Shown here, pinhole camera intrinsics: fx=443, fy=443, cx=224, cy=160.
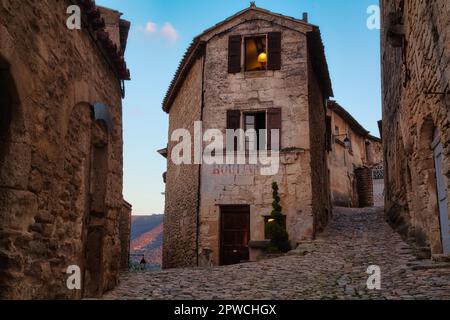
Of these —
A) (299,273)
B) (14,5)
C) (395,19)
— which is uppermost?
(395,19)

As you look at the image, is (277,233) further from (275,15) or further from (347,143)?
(347,143)

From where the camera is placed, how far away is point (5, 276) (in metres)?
3.72

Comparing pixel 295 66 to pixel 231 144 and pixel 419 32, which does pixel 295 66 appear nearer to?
pixel 231 144

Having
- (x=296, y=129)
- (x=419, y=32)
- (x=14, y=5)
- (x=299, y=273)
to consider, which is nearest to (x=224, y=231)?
(x=296, y=129)

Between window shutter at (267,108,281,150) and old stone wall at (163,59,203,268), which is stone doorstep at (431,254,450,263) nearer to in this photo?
window shutter at (267,108,281,150)

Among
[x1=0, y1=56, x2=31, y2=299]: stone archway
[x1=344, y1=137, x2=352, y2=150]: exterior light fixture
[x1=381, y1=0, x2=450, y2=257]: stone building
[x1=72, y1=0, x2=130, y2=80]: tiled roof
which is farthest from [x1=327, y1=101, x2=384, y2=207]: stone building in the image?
[x1=0, y1=56, x2=31, y2=299]: stone archway

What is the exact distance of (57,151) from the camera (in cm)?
481

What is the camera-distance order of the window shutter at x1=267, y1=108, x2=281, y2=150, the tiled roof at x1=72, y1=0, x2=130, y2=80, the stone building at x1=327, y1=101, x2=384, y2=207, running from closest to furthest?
1. the tiled roof at x1=72, y1=0, x2=130, y2=80
2. the window shutter at x1=267, y1=108, x2=281, y2=150
3. the stone building at x1=327, y1=101, x2=384, y2=207

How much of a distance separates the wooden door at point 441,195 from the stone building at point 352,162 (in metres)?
14.3

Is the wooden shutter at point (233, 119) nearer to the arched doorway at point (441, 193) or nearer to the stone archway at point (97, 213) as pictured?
the arched doorway at point (441, 193)

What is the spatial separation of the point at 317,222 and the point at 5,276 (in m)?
10.4

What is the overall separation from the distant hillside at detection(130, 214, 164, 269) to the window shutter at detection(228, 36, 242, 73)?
17.4 metres

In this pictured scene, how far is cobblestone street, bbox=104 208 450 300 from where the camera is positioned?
5945 millimetres

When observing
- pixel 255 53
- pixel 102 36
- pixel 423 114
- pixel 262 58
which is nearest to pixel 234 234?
pixel 262 58
